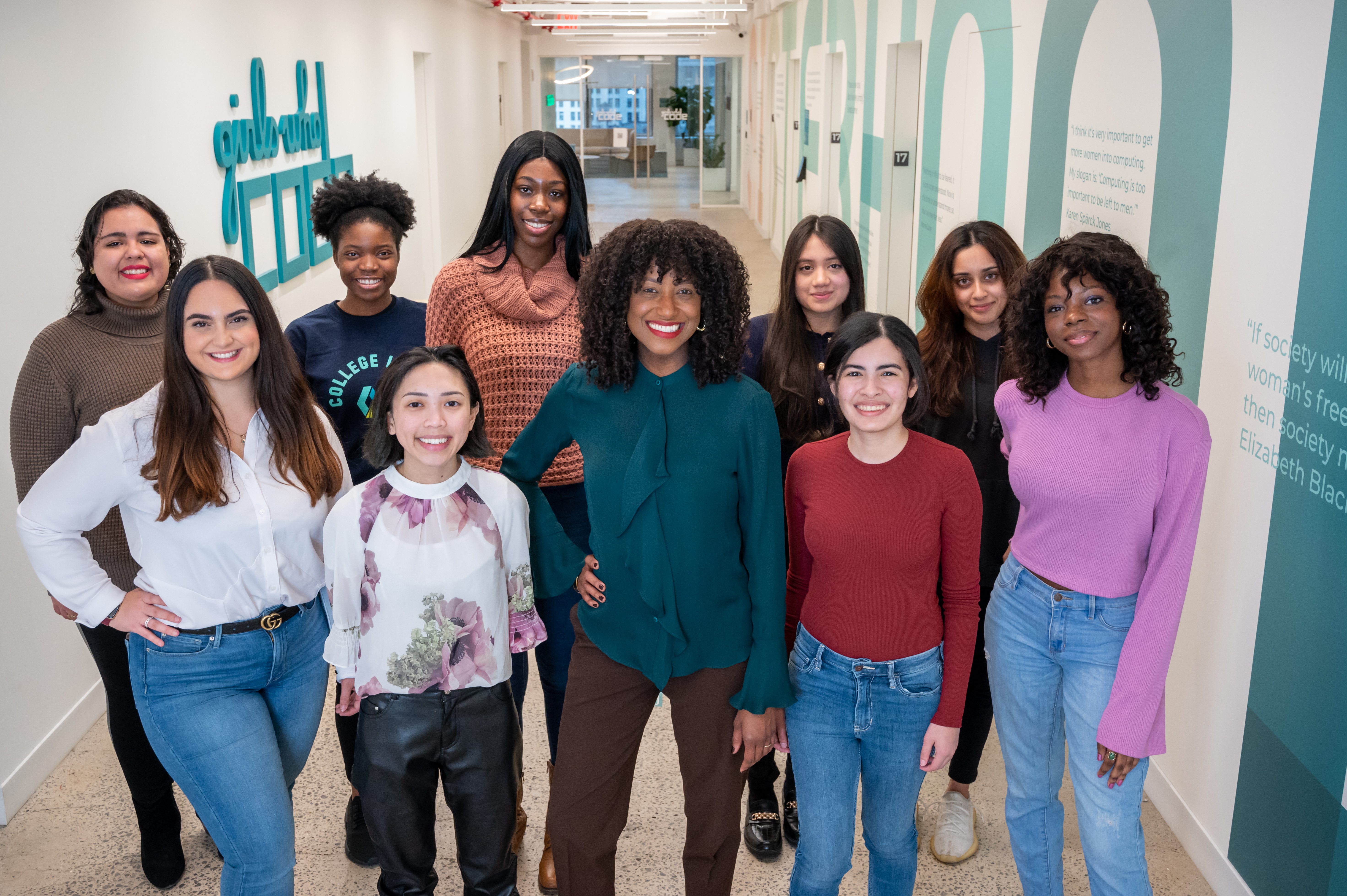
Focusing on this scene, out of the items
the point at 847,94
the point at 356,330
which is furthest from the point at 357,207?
the point at 847,94

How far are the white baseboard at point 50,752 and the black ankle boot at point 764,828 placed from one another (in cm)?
189

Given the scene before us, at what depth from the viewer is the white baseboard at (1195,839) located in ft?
9.09

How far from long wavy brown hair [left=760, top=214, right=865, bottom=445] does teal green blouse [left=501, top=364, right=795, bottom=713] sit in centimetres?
59

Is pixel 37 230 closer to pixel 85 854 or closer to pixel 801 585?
pixel 85 854

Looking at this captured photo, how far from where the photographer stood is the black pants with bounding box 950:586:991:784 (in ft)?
9.25

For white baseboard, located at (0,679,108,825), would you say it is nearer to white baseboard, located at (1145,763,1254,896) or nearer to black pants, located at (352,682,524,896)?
black pants, located at (352,682,524,896)

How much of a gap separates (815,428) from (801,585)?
0.49 metres

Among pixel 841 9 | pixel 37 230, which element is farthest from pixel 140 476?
pixel 841 9

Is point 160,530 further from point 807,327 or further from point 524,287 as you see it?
point 807,327

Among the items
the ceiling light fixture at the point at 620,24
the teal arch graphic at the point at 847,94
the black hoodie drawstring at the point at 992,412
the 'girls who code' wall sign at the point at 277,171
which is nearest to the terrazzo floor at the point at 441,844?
the black hoodie drawstring at the point at 992,412

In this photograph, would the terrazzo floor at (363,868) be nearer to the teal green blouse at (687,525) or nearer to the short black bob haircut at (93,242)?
the teal green blouse at (687,525)

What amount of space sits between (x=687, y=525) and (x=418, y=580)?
1.96 feet

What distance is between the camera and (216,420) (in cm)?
219

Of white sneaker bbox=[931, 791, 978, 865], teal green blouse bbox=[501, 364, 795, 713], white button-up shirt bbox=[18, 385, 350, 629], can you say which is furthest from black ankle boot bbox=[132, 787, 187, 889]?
white sneaker bbox=[931, 791, 978, 865]
